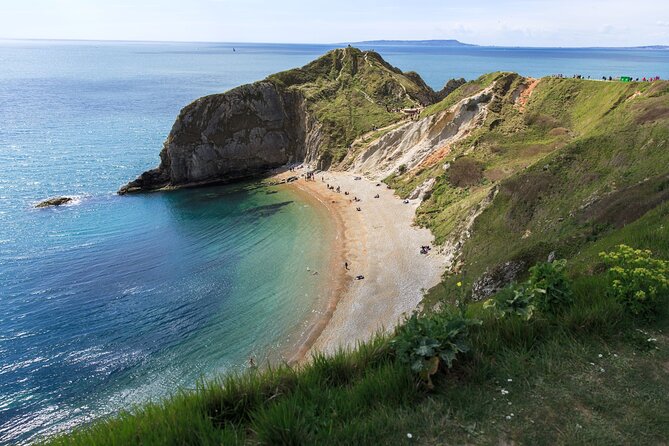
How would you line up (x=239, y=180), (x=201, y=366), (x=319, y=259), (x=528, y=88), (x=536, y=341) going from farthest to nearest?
1. (x=239, y=180)
2. (x=528, y=88)
3. (x=319, y=259)
4. (x=201, y=366)
5. (x=536, y=341)

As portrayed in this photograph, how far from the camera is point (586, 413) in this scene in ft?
24.1

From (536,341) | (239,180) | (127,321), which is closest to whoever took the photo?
(536,341)

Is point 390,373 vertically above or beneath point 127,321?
above

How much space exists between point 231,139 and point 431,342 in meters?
81.8

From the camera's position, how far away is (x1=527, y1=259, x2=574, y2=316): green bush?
9445 mm

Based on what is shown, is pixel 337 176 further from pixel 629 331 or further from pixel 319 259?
pixel 629 331

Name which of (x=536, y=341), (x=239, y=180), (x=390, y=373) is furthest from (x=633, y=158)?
(x=239, y=180)

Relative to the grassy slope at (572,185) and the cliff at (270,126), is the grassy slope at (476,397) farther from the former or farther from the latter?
the cliff at (270,126)

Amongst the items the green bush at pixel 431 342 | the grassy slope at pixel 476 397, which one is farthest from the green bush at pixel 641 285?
the green bush at pixel 431 342

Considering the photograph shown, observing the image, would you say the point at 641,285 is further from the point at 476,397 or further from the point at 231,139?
the point at 231,139

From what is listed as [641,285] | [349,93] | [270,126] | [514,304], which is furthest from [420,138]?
[514,304]

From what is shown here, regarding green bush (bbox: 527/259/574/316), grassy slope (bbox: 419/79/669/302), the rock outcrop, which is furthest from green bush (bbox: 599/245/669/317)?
the rock outcrop

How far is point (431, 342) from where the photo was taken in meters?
8.17

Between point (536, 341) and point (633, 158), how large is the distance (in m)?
32.9
